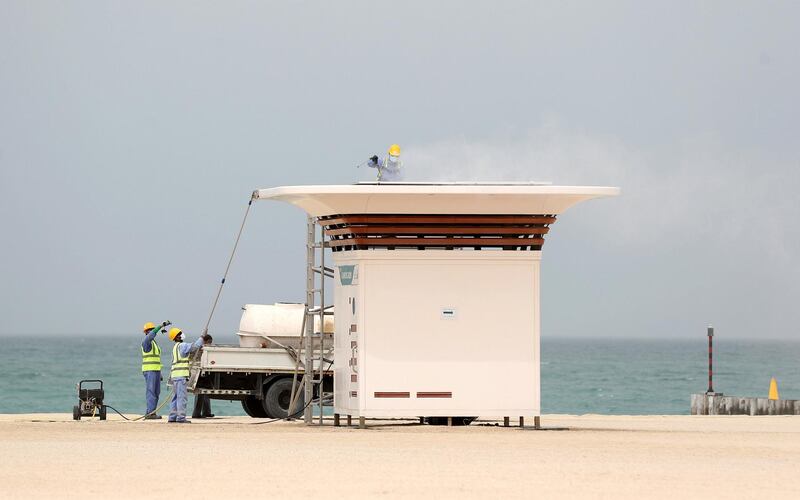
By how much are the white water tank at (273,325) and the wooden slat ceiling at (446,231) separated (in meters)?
5.55

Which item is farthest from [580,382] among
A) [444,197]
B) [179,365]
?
[444,197]

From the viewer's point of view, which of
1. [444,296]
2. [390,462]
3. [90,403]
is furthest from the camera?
[90,403]

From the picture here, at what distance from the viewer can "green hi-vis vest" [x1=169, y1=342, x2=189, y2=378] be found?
2970cm

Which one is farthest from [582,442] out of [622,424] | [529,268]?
[622,424]

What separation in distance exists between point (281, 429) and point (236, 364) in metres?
4.61

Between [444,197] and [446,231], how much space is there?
0.65m

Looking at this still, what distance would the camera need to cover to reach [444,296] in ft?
87.5

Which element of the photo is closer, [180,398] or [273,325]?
[180,398]

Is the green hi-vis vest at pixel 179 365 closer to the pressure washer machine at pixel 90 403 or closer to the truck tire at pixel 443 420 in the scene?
the pressure washer machine at pixel 90 403

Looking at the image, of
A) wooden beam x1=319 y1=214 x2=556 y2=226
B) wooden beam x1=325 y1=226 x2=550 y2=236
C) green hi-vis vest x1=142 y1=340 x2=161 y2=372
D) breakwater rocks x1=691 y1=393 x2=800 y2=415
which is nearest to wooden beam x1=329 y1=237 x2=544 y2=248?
wooden beam x1=325 y1=226 x2=550 y2=236

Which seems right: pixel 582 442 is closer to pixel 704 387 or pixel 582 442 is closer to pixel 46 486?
pixel 46 486

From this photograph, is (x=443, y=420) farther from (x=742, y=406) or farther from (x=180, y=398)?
(x=742, y=406)

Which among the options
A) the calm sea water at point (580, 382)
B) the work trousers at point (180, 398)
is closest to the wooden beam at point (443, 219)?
the work trousers at point (180, 398)

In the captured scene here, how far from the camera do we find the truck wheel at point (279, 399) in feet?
103
